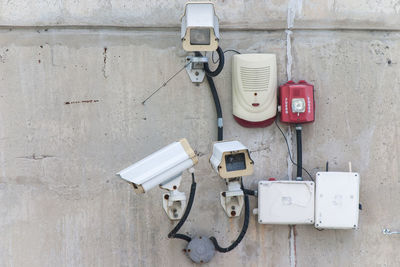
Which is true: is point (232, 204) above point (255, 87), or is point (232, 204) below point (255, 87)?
below

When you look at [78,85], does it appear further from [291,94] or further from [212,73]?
[291,94]

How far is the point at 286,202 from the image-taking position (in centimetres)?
247

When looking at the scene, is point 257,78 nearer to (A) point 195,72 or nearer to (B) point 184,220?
(A) point 195,72

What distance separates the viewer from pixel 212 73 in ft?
8.13

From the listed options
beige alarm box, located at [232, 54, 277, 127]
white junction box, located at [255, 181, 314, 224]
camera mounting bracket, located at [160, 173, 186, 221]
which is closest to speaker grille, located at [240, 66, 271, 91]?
beige alarm box, located at [232, 54, 277, 127]

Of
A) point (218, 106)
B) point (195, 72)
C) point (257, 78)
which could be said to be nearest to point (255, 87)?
point (257, 78)

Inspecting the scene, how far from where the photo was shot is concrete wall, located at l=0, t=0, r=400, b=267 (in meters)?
2.53

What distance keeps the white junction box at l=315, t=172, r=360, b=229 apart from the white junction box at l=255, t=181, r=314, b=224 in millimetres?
55

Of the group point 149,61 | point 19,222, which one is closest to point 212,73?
point 149,61

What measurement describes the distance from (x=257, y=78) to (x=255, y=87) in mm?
48

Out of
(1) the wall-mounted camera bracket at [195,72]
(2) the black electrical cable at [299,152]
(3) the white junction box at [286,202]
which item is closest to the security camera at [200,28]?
(1) the wall-mounted camera bracket at [195,72]

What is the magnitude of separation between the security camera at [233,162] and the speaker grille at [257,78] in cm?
41

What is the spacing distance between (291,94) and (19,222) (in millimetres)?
1581

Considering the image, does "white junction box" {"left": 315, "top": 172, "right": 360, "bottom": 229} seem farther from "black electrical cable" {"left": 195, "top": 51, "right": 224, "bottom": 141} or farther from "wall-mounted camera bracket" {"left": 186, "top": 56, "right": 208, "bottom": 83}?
"wall-mounted camera bracket" {"left": 186, "top": 56, "right": 208, "bottom": 83}
